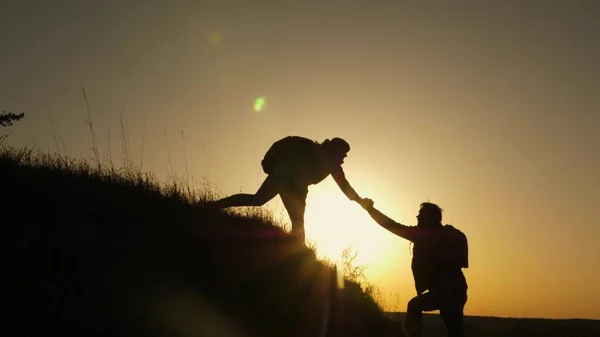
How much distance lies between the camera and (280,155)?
9.00 m

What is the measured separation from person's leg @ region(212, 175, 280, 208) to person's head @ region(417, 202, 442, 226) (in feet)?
8.27

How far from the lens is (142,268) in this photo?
15.8 ft

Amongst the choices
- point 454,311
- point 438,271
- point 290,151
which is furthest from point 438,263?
point 290,151

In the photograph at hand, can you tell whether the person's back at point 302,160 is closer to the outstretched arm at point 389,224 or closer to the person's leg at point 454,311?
the outstretched arm at point 389,224

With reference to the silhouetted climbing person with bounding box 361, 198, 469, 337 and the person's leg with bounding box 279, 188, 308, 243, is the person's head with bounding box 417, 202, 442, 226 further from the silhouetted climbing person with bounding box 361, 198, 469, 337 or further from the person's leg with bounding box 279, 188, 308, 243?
the person's leg with bounding box 279, 188, 308, 243

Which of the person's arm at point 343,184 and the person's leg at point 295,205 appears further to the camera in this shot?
the person's leg at point 295,205

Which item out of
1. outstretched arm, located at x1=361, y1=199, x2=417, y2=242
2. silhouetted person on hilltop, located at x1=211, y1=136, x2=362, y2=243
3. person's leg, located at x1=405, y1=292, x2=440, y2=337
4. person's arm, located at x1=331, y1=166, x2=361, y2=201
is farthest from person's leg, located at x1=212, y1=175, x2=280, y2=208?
person's leg, located at x1=405, y1=292, x2=440, y2=337

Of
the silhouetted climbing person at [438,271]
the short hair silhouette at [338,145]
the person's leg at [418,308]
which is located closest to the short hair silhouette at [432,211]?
the silhouetted climbing person at [438,271]

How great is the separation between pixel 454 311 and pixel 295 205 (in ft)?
9.89

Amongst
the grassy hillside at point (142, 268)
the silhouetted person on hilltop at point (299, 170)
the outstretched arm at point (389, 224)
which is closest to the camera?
the grassy hillside at point (142, 268)

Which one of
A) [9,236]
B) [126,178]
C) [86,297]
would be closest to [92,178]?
[126,178]

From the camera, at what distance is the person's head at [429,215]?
6.78 m

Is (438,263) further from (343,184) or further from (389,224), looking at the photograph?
(343,184)

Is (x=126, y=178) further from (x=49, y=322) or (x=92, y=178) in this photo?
(x=49, y=322)
